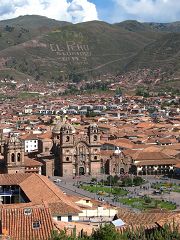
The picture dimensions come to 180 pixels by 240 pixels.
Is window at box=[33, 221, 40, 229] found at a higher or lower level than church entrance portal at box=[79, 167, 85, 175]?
higher

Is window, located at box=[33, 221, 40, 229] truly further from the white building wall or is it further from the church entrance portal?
the white building wall

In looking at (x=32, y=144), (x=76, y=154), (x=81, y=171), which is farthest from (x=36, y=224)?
(x=32, y=144)

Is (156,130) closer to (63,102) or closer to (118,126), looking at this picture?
(118,126)

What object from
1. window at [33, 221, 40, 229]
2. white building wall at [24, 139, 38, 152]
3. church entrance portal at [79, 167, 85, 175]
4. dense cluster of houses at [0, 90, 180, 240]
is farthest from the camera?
white building wall at [24, 139, 38, 152]

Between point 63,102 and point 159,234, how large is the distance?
12375cm

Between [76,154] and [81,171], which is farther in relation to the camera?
→ [81,171]

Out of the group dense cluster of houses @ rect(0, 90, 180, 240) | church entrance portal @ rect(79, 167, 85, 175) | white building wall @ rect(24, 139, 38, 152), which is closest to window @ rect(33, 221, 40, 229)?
dense cluster of houses @ rect(0, 90, 180, 240)

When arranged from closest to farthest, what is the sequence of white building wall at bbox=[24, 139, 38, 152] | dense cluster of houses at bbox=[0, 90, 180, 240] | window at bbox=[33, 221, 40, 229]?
window at bbox=[33, 221, 40, 229] < dense cluster of houses at bbox=[0, 90, 180, 240] < white building wall at bbox=[24, 139, 38, 152]

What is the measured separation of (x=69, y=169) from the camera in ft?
198

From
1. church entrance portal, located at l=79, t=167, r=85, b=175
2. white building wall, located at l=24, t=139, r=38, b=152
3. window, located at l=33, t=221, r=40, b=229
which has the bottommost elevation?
church entrance portal, located at l=79, t=167, r=85, b=175

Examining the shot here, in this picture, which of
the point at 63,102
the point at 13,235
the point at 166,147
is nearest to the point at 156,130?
the point at 166,147

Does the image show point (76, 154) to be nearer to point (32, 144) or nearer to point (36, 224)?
point (32, 144)

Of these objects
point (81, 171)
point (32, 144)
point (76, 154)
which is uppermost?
point (32, 144)

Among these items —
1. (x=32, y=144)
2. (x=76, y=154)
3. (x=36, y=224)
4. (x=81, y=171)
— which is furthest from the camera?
(x=32, y=144)
